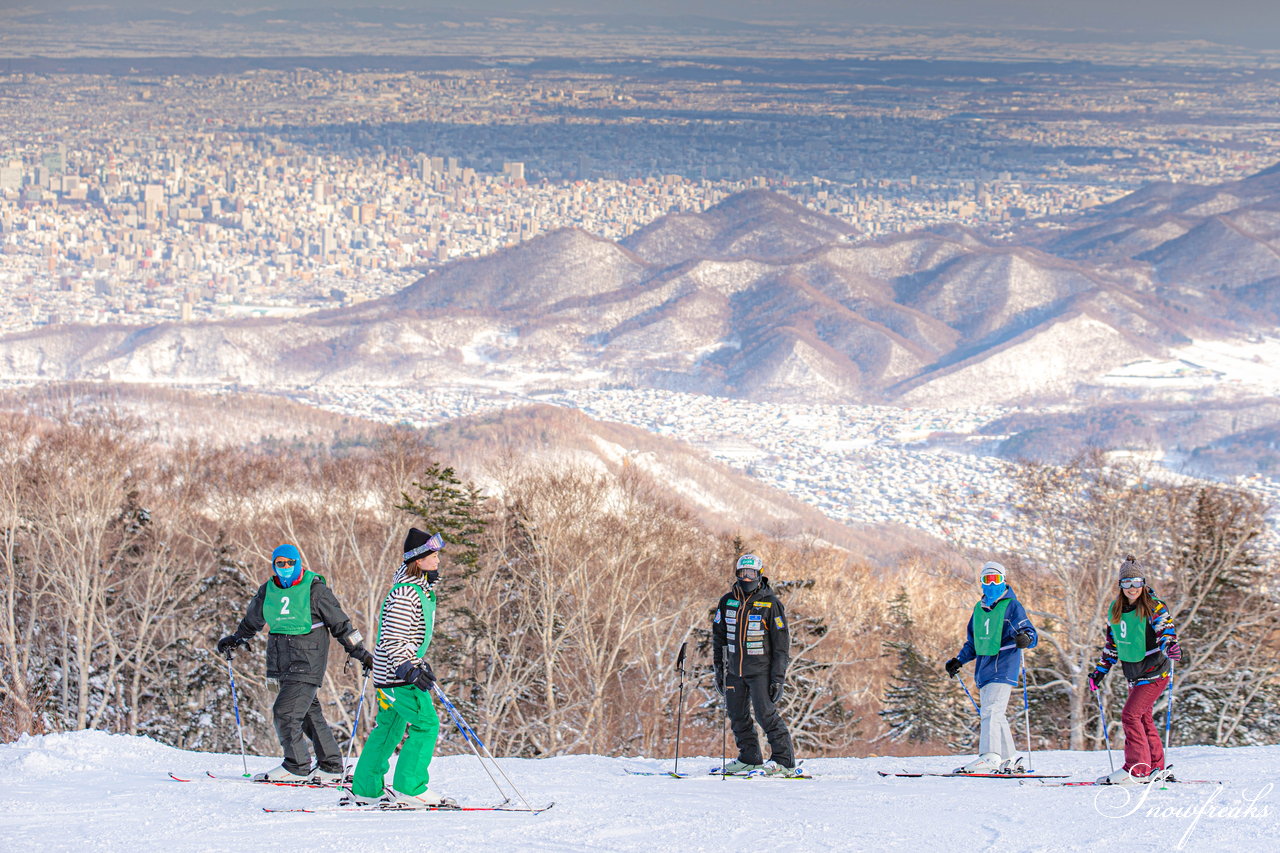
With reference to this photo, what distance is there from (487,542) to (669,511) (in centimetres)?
964

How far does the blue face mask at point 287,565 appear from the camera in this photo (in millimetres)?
10211

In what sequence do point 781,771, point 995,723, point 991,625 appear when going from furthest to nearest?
point 781,771
point 995,723
point 991,625

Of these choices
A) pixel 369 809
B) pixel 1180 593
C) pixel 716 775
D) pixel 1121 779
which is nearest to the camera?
pixel 369 809

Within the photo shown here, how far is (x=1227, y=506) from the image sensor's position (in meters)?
27.2

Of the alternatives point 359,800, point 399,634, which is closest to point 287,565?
point 399,634

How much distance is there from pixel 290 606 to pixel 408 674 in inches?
58.1

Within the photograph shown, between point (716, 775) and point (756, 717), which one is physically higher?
point (756, 717)

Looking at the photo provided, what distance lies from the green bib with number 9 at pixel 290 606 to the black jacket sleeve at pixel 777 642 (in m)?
3.47

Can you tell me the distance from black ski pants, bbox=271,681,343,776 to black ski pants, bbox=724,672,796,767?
3.12 m

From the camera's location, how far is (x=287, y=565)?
10.3 m

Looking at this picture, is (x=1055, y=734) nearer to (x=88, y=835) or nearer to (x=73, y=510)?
(x=73, y=510)

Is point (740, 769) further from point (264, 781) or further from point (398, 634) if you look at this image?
point (264, 781)

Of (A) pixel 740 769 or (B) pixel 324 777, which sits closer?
(B) pixel 324 777

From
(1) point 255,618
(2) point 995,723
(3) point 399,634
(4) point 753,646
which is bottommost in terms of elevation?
(2) point 995,723
